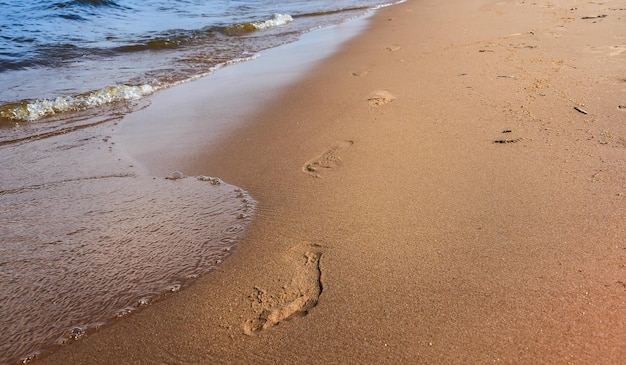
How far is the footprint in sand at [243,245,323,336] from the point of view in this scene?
1.71 m

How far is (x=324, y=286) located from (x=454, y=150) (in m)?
1.56

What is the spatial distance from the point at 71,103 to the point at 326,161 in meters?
3.66

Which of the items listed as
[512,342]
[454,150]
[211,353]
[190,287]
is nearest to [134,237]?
[190,287]

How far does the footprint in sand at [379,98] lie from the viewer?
407 cm

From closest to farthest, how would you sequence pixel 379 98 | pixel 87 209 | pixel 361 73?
pixel 87 209
pixel 379 98
pixel 361 73

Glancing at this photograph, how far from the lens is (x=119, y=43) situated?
9.04 metres

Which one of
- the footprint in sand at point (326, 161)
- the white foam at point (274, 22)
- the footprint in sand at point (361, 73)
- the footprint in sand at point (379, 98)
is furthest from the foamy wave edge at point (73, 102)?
the white foam at point (274, 22)

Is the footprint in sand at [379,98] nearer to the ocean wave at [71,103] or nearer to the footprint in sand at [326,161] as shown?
the footprint in sand at [326,161]

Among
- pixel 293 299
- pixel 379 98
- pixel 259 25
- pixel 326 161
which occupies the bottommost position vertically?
pixel 293 299

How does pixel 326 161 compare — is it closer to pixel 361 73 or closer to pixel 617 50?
pixel 361 73

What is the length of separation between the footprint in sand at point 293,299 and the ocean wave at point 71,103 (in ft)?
13.9

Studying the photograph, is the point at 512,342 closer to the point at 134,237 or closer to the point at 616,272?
the point at 616,272

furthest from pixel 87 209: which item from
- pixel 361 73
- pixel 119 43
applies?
pixel 119 43

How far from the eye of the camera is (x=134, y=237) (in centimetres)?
235
